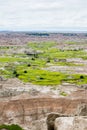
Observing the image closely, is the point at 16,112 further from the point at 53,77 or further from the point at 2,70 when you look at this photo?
the point at 2,70

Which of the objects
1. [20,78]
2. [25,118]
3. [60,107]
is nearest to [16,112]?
[25,118]

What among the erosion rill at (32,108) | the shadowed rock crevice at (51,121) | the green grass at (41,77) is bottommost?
the green grass at (41,77)

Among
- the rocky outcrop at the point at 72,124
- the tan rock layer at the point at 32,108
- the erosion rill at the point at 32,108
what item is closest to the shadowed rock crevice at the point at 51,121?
the rocky outcrop at the point at 72,124

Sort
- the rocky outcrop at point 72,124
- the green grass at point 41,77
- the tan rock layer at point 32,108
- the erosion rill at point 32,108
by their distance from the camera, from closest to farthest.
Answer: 1. the rocky outcrop at point 72,124
2. the erosion rill at point 32,108
3. the tan rock layer at point 32,108
4. the green grass at point 41,77

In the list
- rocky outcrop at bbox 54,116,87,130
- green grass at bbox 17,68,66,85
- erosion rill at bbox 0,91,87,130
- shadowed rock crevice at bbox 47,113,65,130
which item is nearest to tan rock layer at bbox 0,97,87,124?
erosion rill at bbox 0,91,87,130

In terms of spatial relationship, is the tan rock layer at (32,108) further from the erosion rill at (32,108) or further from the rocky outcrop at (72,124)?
Answer: the rocky outcrop at (72,124)

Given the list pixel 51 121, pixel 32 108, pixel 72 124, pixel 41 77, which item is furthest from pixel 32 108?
pixel 41 77

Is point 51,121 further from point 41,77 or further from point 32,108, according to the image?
point 41,77

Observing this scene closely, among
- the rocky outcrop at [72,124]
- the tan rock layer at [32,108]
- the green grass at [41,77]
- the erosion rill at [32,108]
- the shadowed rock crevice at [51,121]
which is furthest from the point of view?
the green grass at [41,77]

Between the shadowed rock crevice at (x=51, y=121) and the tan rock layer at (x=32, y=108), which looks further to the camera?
the tan rock layer at (x=32, y=108)

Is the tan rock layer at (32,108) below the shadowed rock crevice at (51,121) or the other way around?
below

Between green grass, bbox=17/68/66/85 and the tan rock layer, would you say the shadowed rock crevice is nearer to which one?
the tan rock layer

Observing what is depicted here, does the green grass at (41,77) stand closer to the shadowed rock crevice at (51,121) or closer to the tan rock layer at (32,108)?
the tan rock layer at (32,108)
